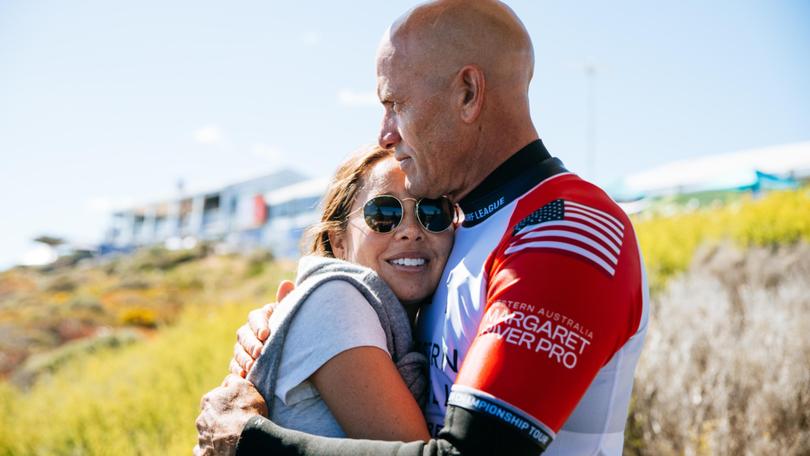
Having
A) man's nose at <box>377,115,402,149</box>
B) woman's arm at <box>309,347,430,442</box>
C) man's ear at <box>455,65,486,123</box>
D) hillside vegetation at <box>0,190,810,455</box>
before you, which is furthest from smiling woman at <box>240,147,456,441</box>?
hillside vegetation at <box>0,190,810,455</box>

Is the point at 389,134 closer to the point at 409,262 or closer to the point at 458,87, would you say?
the point at 458,87

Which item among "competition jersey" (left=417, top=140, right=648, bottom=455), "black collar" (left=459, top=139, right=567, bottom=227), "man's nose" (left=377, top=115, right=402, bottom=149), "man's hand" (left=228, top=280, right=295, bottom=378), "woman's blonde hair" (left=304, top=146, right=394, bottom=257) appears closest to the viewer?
"competition jersey" (left=417, top=140, right=648, bottom=455)

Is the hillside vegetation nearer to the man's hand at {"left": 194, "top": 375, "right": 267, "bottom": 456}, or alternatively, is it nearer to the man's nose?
the man's nose

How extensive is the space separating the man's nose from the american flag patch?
669mm

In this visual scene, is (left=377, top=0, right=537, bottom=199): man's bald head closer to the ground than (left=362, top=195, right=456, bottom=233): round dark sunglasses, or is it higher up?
higher up

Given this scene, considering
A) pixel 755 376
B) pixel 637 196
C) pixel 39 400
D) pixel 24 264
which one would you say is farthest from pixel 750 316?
pixel 24 264

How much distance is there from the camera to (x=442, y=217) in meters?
2.50

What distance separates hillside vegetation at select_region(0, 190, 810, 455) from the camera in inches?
185

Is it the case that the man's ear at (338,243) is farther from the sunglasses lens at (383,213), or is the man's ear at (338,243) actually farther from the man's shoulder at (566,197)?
the man's shoulder at (566,197)

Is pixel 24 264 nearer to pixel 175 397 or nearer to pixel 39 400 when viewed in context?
pixel 39 400

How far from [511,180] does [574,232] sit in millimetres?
474

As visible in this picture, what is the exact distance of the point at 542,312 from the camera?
1.65m

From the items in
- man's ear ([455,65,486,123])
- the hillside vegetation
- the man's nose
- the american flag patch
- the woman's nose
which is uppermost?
man's ear ([455,65,486,123])

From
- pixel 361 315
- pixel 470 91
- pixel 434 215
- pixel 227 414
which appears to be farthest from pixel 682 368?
pixel 227 414
